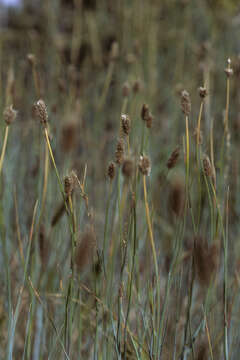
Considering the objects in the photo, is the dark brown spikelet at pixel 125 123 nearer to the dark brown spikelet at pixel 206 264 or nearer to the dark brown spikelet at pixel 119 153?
the dark brown spikelet at pixel 119 153

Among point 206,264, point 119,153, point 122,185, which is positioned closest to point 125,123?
point 119,153

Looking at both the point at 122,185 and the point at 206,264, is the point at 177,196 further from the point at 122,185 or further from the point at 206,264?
the point at 122,185

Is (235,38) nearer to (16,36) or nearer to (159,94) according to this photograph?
(159,94)

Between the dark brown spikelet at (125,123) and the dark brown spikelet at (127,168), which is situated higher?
the dark brown spikelet at (125,123)

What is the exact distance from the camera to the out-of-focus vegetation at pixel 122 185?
2.52 ft

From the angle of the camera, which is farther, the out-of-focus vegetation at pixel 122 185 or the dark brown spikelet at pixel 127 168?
the out-of-focus vegetation at pixel 122 185

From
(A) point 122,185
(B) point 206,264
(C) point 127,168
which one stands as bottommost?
(B) point 206,264

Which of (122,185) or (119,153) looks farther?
(122,185)

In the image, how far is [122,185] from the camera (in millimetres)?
1180

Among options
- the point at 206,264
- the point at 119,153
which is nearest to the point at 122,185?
the point at 119,153

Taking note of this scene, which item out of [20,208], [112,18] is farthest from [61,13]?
[20,208]

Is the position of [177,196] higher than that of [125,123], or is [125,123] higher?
[125,123]

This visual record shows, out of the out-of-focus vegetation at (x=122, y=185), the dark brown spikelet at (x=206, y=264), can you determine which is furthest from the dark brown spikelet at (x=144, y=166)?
the dark brown spikelet at (x=206, y=264)

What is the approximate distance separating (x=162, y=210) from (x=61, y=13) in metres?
2.42
